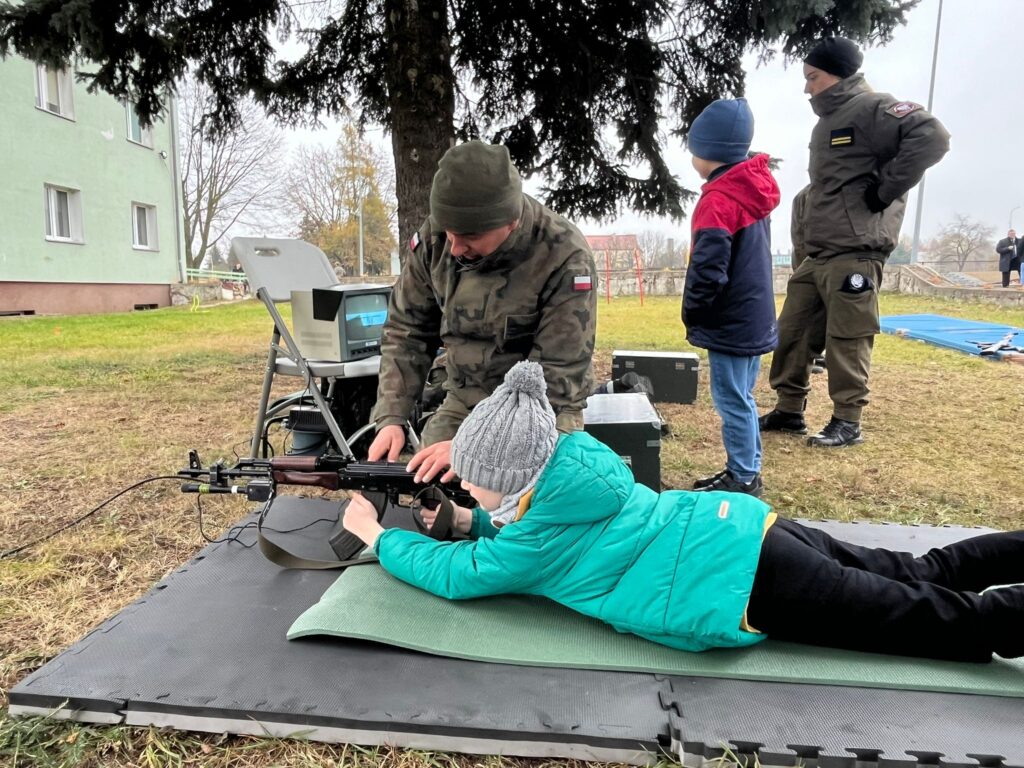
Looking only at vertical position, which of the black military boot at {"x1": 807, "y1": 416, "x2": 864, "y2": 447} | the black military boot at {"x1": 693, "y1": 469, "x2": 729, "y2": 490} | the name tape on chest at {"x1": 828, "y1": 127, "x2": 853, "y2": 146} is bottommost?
the black military boot at {"x1": 693, "y1": 469, "x2": 729, "y2": 490}

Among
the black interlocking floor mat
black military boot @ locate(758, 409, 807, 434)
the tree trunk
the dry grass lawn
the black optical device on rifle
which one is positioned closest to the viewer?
the black interlocking floor mat

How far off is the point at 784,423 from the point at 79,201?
57.5 ft

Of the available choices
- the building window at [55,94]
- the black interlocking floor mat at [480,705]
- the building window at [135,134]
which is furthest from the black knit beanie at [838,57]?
the building window at [135,134]

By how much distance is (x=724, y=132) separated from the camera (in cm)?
325

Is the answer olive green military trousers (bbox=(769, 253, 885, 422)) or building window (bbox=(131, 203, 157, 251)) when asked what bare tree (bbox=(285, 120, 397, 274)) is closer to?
A: building window (bbox=(131, 203, 157, 251))

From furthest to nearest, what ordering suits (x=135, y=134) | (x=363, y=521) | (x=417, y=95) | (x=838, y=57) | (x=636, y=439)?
(x=135, y=134) < (x=417, y=95) < (x=838, y=57) < (x=636, y=439) < (x=363, y=521)

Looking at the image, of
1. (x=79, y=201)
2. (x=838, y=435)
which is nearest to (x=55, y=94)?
(x=79, y=201)

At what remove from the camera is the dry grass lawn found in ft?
5.71

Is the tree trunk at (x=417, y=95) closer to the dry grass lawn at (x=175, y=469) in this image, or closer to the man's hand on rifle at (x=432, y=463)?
the dry grass lawn at (x=175, y=469)

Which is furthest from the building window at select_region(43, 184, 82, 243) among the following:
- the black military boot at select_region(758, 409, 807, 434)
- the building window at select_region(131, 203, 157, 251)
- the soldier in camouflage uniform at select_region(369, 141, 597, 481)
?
the black military boot at select_region(758, 409, 807, 434)

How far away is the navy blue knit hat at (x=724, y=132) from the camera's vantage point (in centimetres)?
320

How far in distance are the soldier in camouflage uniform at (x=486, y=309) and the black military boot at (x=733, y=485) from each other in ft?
4.12

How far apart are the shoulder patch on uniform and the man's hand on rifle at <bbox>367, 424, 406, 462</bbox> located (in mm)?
3630

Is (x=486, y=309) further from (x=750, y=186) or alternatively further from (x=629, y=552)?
(x=750, y=186)
